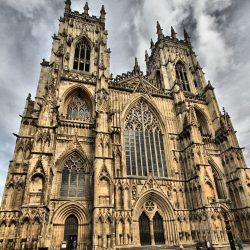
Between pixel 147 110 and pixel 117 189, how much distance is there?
9724 mm

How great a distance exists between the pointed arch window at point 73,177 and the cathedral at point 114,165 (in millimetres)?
80

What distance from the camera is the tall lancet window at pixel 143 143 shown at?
19109mm

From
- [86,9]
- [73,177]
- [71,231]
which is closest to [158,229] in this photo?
[71,231]

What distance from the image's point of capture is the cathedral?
14.2 meters

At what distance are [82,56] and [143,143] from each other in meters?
13.6

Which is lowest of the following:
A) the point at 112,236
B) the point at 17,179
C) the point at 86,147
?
the point at 112,236

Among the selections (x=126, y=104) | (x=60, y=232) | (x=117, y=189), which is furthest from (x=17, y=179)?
(x=126, y=104)

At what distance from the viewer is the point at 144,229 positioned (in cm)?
1686

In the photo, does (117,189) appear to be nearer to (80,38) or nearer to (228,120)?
(228,120)

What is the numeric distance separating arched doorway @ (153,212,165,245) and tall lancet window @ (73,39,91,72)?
1753 centimetres

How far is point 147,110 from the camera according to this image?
2286cm

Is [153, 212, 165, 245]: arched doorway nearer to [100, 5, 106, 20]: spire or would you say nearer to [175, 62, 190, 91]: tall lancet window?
[175, 62, 190, 91]: tall lancet window

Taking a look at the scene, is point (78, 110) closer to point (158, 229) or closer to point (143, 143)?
point (143, 143)

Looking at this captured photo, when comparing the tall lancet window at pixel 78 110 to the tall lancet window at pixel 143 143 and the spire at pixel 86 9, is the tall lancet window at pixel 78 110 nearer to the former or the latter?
the tall lancet window at pixel 143 143
